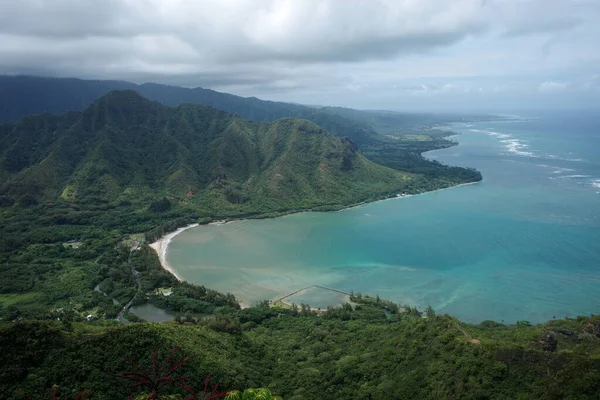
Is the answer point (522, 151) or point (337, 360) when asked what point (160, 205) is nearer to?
point (337, 360)

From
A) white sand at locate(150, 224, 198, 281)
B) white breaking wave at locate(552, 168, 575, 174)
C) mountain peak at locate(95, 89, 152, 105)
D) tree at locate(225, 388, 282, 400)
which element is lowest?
white sand at locate(150, 224, 198, 281)

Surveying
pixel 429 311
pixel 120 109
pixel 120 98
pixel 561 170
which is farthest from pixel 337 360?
pixel 561 170

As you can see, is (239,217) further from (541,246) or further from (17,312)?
(541,246)

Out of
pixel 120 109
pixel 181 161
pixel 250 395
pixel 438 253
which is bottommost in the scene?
pixel 438 253

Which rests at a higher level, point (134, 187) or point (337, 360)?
point (134, 187)

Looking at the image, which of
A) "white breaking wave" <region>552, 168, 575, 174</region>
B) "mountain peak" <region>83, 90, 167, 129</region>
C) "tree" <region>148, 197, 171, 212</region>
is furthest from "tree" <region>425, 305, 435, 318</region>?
"mountain peak" <region>83, 90, 167, 129</region>

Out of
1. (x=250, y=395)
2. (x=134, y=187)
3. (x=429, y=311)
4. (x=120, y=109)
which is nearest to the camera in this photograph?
(x=250, y=395)

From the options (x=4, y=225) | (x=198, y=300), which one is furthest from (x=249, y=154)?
(x=198, y=300)

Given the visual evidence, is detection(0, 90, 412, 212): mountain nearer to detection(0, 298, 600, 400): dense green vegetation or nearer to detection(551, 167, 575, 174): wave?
detection(551, 167, 575, 174): wave
